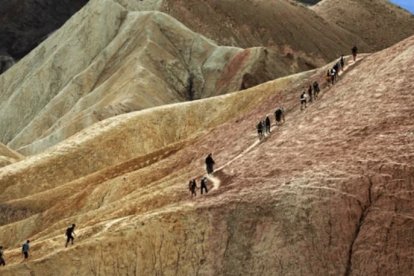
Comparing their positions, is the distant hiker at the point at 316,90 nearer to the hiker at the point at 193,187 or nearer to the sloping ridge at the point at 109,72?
the hiker at the point at 193,187

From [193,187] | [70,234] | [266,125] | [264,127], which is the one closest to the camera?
[70,234]

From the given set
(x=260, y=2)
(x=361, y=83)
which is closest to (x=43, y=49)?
(x=260, y=2)

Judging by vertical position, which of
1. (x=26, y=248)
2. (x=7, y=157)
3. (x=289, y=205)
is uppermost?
(x=7, y=157)

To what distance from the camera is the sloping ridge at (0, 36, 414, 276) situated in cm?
4281

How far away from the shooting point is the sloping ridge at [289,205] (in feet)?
140

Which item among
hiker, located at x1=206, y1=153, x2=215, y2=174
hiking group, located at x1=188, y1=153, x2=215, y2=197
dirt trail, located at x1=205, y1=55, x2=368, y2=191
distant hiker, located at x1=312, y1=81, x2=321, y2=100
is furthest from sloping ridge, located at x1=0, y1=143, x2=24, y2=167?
distant hiker, located at x1=312, y1=81, x2=321, y2=100

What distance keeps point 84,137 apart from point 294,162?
1925 inches

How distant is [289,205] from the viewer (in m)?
45.7

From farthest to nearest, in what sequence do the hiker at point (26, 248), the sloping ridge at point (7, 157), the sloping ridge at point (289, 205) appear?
the sloping ridge at point (7, 157) → the hiker at point (26, 248) → the sloping ridge at point (289, 205)

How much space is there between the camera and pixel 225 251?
46.2 meters

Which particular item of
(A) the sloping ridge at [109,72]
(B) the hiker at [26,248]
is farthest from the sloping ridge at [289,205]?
(A) the sloping ridge at [109,72]

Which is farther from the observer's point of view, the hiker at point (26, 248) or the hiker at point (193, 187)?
the hiker at point (193, 187)

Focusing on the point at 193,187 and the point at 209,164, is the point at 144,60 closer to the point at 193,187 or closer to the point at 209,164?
the point at 209,164

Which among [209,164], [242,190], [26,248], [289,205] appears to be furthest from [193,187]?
[26,248]
